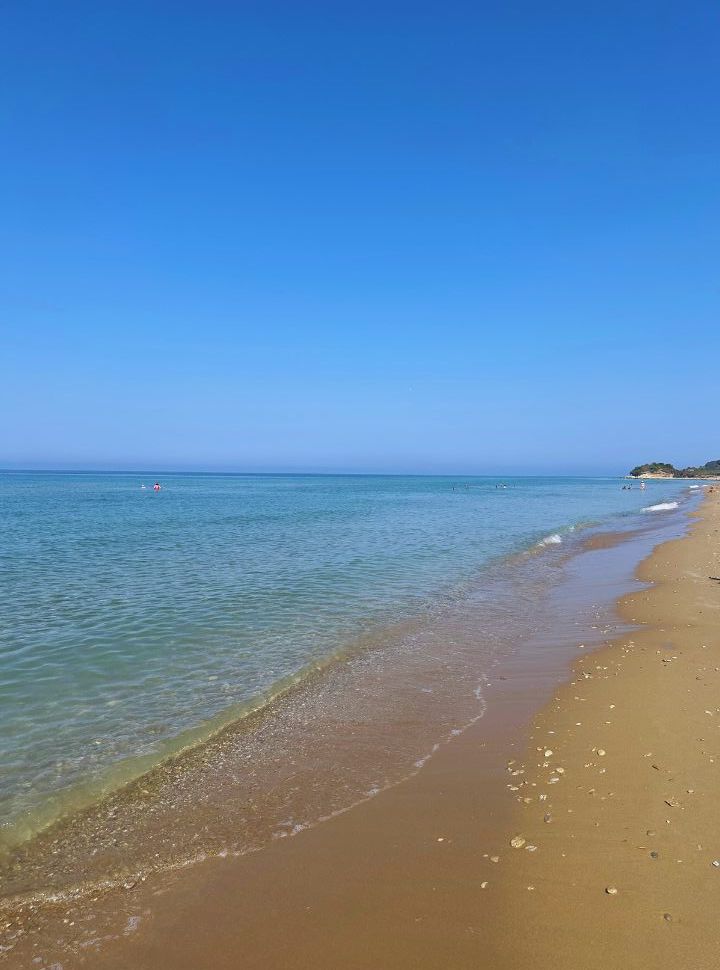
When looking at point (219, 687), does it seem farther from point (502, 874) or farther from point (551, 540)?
point (551, 540)

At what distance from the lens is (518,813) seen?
549 cm

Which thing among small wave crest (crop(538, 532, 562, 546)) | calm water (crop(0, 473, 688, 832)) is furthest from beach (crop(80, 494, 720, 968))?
small wave crest (crop(538, 532, 562, 546))

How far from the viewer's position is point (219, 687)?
9.23m

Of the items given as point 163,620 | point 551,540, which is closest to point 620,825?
point 163,620

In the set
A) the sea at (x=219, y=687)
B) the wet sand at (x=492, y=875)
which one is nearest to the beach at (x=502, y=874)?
the wet sand at (x=492, y=875)

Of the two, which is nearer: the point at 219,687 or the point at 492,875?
the point at 492,875

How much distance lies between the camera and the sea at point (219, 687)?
577cm

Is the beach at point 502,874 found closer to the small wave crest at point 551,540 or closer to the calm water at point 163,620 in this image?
the calm water at point 163,620

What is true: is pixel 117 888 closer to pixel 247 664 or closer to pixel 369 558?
pixel 247 664

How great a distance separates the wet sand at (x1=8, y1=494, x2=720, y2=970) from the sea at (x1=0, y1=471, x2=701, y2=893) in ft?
1.90

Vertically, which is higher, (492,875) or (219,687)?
(492,875)

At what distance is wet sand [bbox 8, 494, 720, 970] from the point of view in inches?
153

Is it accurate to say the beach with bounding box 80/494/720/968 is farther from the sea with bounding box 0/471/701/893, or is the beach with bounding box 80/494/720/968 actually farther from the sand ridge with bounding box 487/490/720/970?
the sea with bounding box 0/471/701/893

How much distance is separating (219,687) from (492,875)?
5.71m
